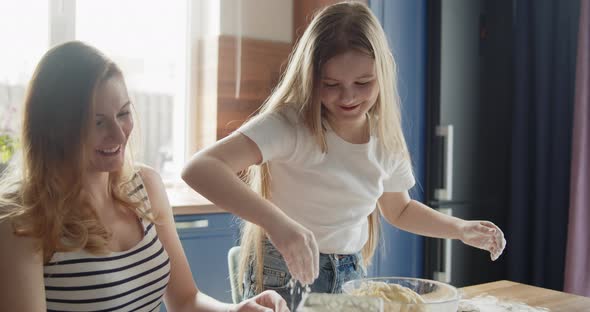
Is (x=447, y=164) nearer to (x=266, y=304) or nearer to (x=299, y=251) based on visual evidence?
(x=266, y=304)

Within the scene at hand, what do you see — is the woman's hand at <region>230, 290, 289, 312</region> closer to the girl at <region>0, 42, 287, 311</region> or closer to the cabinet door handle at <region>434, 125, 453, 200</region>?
the girl at <region>0, 42, 287, 311</region>

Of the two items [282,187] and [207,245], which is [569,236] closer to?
[207,245]

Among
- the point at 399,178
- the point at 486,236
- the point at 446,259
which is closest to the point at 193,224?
the point at 446,259

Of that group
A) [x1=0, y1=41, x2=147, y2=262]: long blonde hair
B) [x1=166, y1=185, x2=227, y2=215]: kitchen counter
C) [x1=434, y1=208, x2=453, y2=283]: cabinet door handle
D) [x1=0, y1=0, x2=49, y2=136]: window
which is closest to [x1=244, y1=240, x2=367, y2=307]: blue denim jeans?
[x1=0, y1=41, x2=147, y2=262]: long blonde hair

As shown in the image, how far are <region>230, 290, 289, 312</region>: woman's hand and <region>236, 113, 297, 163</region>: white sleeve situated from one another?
268mm

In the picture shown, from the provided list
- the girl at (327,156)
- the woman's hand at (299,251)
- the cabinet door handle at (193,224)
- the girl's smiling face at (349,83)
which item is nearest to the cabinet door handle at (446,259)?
the cabinet door handle at (193,224)

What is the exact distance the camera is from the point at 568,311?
1239 mm

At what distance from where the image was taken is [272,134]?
1.20 metres

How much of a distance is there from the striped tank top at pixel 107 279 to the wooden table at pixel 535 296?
0.65 m

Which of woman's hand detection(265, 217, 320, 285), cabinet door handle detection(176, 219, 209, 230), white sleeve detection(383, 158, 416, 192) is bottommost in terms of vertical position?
cabinet door handle detection(176, 219, 209, 230)

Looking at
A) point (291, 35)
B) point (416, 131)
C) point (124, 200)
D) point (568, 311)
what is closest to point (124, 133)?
point (124, 200)

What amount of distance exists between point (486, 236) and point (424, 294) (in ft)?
0.93

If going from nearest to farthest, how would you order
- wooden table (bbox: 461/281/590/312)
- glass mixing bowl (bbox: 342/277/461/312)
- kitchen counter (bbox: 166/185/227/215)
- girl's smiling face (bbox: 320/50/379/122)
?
glass mixing bowl (bbox: 342/277/461/312) < girl's smiling face (bbox: 320/50/379/122) < wooden table (bbox: 461/281/590/312) < kitchen counter (bbox: 166/185/227/215)

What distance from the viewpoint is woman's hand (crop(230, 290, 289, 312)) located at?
1.05 meters
